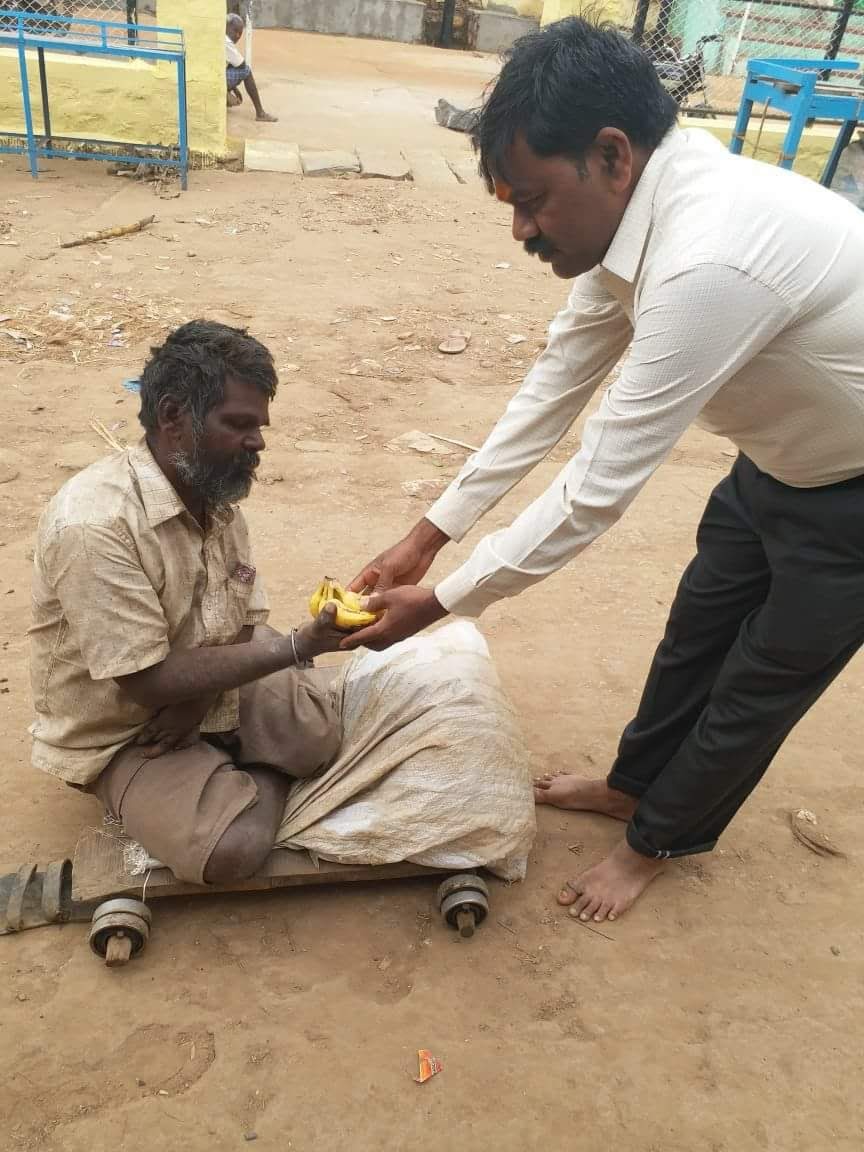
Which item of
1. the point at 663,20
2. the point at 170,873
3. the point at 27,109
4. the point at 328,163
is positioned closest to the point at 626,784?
the point at 170,873

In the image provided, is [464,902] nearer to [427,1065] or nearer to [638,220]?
[427,1065]

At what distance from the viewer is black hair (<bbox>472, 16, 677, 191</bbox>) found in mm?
1700

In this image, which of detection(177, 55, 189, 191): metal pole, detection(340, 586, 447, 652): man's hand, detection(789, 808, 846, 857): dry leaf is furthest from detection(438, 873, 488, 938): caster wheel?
detection(177, 55, 189, 191): metal pole

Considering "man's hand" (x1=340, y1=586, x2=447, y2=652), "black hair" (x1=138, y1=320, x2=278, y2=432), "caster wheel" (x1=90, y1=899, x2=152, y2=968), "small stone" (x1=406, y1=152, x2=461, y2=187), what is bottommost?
"small stone" (x1=406, y1=152, x2=461, y2=187)

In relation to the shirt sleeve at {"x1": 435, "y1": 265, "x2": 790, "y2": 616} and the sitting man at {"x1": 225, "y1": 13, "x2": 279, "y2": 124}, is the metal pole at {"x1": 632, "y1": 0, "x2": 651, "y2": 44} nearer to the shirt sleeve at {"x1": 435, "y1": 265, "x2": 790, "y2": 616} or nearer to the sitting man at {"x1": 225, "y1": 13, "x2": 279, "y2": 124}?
→ the sitting man at {"x1": 225, "y1": 13, "x2": 279, "y2": 124}

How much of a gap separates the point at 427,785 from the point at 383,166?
9.37 meters

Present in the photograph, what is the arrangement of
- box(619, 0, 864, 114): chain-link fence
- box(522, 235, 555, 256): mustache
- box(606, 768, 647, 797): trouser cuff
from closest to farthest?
box(522, 235, 555, 256): mustache
box(606, 768, 647, 797): trouser cuff
box(619, 0, 864, 114): chain-link fence

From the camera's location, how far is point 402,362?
242 inches

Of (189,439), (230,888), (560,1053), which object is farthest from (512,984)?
(189,439)

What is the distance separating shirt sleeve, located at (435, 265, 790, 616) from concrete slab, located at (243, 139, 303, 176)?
9.08 m

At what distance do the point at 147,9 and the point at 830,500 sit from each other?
60.2ft

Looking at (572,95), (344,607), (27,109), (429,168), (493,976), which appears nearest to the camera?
(572,95)

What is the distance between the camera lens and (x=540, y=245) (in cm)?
194

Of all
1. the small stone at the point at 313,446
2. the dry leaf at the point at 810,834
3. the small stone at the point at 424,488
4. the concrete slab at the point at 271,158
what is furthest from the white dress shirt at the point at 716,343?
the concrete slab at the point at 271,158
